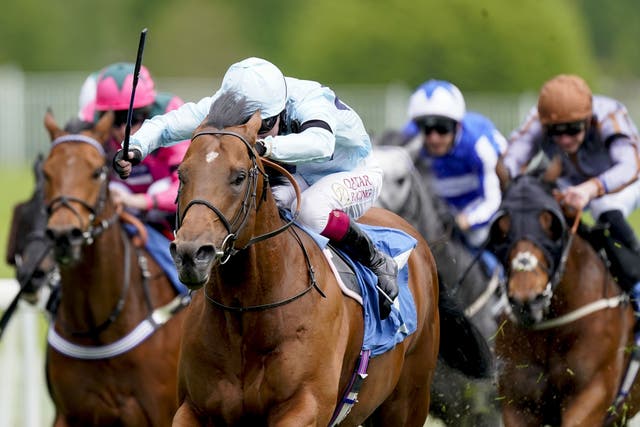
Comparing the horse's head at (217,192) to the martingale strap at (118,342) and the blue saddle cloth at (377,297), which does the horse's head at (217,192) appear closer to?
the blue saddle cloth at (377,297)

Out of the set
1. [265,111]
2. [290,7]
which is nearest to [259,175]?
[265,111]

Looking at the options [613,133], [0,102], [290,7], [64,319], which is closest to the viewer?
[64,319]

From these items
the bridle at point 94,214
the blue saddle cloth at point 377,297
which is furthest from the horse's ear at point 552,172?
the bridle at point 94,214

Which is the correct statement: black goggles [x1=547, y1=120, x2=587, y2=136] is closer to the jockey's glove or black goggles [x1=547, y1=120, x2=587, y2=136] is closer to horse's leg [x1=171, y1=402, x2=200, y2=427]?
the jockey's glove

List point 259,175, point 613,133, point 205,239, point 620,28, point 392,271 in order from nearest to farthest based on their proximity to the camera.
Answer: point 205,239
point 259,175
point 392,271
point 613,133
point 620,28

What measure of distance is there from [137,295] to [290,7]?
4466cm

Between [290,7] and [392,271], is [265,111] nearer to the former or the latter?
[392,271]

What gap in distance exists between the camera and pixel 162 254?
21.4 feet

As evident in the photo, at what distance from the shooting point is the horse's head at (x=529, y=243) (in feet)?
20.9

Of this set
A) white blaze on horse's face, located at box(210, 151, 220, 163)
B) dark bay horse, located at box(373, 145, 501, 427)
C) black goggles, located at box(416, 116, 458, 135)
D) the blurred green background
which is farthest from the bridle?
the blurred green background

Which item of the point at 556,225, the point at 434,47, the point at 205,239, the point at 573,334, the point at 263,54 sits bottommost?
the point at 263,54

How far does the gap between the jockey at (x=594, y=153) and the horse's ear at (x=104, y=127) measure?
2144 mm

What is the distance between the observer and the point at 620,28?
150ft

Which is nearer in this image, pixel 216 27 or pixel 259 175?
pixel 259 175
